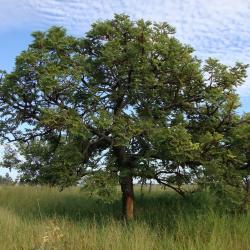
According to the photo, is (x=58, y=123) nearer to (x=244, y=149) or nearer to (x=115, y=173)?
(x=115, y=173)

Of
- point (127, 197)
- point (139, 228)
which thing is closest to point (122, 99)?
point (127, 197)

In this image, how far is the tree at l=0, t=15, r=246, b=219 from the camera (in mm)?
12859

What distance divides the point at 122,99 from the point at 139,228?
4.46 meters

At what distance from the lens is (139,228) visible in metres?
10.6

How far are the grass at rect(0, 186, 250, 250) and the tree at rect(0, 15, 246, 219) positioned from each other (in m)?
0.98

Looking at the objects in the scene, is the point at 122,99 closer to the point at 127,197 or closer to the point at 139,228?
the point at 127,197

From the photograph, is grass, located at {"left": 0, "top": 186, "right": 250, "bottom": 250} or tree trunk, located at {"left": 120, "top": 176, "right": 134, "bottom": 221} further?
tree trunk, located at {"left": 120, "top": 176, "right": 134, "bottom": 221}

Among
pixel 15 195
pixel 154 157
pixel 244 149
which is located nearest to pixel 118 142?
pixel 154 157

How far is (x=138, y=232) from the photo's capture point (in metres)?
10.4

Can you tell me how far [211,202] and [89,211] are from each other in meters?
3.55

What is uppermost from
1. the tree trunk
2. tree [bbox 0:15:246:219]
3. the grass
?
tree [bbox 0:15:246:219]

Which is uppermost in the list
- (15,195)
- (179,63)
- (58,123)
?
(179,63)

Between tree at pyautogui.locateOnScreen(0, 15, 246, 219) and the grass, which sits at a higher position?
tree at pyautogui.locateOnScreen(0, 15, 246, 219)

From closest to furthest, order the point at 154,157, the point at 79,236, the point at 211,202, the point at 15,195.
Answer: the point at 79,236, the point at 154,157, the point at 211,202, the point at 15,195
